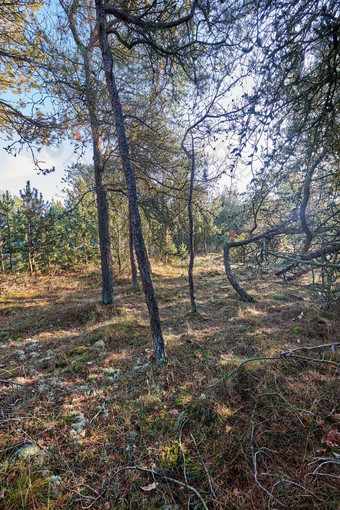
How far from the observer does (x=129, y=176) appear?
316 cm

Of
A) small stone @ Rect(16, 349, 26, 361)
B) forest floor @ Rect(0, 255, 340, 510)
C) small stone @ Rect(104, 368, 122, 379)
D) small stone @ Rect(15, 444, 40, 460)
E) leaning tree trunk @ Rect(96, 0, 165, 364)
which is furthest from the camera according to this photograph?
small stone @ Rect(16, 349, 26, 361)

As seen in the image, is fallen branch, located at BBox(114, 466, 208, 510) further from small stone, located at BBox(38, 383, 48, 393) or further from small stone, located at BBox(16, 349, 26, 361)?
small stone, located at BBox(16, 349, 26, 361)

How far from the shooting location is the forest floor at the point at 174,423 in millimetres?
1547

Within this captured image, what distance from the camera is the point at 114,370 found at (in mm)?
3256

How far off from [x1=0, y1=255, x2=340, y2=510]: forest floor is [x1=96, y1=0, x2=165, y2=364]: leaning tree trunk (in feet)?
2.07

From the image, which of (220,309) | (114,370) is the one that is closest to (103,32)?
(114,370)

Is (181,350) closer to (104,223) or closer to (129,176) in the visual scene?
(129,176)

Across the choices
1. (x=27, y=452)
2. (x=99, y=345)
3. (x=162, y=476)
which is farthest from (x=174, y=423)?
(x=99, y=345)

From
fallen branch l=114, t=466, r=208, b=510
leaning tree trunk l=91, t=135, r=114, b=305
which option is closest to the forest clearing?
fallen branch l=114, t=466, r=208, b=510

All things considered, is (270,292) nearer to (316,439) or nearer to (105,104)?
(316,439)

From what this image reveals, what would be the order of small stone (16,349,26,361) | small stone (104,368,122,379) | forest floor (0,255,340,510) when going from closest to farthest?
forest floor (0,255,340,510)
small stone (104,368,122,379)
small stone (16,349,26,361)

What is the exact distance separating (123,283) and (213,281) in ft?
15.3

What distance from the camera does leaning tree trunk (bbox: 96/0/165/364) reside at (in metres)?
2.94

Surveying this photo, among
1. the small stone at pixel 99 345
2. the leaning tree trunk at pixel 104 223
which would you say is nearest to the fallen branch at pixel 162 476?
the small stone at pixel 99 345
